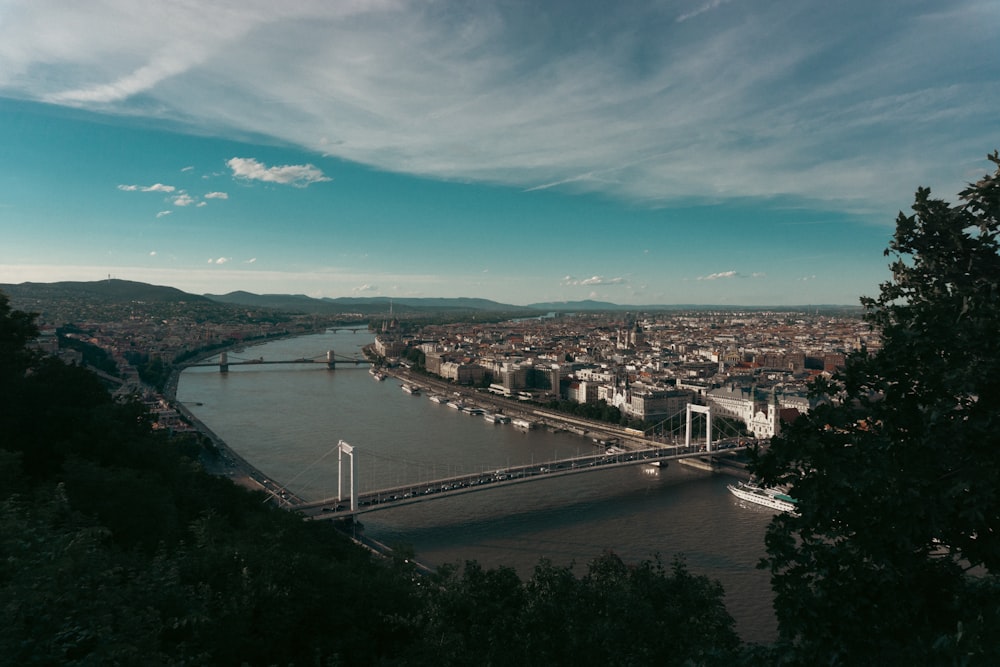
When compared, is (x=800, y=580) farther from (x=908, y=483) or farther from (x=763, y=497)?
(x=763, y=497)

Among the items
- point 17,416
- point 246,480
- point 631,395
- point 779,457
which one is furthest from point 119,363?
point 779,457

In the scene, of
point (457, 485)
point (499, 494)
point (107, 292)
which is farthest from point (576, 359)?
point (107, 292)

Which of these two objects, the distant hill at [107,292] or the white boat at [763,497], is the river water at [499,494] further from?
the distant hill at [107,292]

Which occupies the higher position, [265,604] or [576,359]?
[265,604]

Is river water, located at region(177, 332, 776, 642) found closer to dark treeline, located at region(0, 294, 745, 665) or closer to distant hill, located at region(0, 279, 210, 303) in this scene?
dark treeline, located at region(0, 294, 745, 665)

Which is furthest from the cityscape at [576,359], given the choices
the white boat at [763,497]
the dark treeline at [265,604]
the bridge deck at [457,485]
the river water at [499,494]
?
the dark treeline at [265,604]

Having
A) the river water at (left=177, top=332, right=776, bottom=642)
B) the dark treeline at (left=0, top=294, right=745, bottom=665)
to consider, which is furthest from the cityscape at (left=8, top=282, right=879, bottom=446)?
the dark treeline at (left=0, top=294, right=745, bottom=665)
